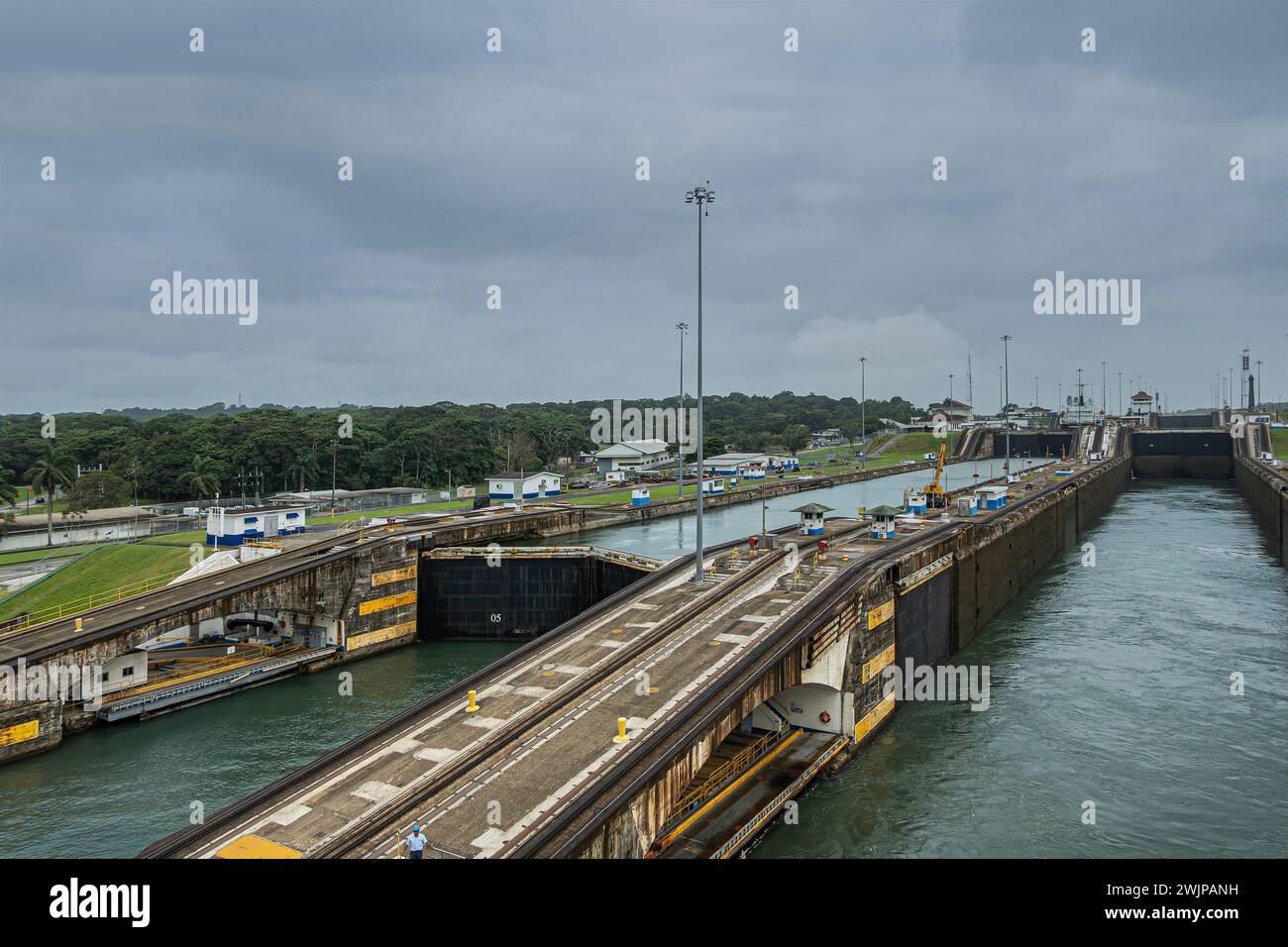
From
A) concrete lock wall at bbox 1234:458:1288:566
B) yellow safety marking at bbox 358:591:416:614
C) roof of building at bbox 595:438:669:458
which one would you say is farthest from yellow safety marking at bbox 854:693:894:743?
roof of building at bbox 595:438:669:458

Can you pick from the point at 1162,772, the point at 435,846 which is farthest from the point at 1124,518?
the point at 435,846

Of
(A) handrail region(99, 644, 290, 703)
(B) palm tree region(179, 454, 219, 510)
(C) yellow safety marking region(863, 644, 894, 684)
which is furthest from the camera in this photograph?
(B) palm tree region(179, 454, 219, 510)

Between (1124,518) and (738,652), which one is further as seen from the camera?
(1124,518)

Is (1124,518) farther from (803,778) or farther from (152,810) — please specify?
(152,810)

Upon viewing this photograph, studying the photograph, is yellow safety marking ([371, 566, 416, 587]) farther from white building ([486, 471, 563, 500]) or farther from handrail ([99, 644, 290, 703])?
white building ([486, 471, 563, 500])

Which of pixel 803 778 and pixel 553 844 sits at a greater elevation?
pixel 553 844

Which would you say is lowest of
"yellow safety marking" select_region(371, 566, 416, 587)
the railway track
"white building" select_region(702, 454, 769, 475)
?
the railway track

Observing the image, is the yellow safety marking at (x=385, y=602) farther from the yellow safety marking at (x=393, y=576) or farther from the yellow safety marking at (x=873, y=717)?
the yellow safety marking at (x=873, y=717)
